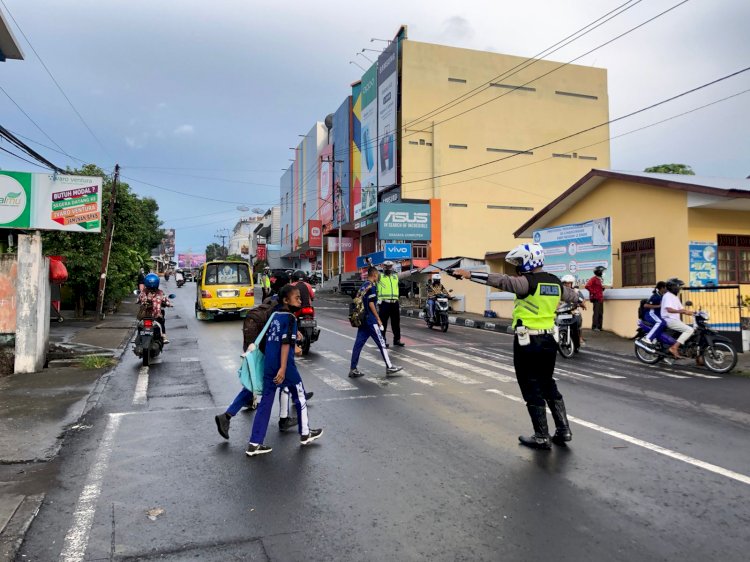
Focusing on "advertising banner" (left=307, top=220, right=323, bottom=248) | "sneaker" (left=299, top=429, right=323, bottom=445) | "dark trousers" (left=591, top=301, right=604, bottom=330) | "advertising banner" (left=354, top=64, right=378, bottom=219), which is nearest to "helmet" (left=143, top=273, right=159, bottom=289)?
"sneaker" (left=299, top=429, right=323, bottom=445)

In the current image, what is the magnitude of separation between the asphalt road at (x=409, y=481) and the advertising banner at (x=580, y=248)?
933 cm

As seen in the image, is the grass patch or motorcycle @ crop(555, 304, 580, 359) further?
motorcycle @ crop(555, 304, 580, 359)

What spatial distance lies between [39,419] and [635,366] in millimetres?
10079

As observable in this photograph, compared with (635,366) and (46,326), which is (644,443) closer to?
(635,366)

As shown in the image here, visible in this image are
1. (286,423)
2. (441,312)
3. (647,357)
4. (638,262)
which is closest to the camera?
(286,423)

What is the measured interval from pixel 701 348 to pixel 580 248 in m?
8.04

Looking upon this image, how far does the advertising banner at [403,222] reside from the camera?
31875mm

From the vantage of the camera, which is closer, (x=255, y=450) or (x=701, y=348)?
(x=255, y=450)

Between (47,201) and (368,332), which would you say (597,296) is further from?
(47,201)

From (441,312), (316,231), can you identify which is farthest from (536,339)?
(316,231)

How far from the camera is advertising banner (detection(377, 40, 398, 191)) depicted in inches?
1475

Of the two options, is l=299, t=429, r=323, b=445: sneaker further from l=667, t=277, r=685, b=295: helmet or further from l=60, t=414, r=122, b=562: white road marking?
l=667, t=277, r=685, b=295: helmet

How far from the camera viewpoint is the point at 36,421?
6441 millimetres

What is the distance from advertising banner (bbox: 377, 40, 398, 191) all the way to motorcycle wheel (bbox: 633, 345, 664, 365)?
27.4 m
